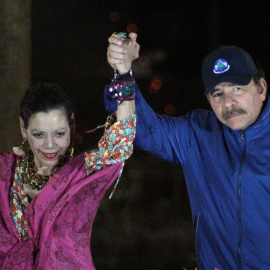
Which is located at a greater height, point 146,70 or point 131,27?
point 131,27

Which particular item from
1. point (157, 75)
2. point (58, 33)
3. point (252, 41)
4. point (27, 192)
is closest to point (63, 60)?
point (58, 33)

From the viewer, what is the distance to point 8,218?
299 centimetres

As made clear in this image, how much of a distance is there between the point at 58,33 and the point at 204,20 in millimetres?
2747

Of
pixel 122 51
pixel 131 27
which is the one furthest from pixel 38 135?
pixel 131 27

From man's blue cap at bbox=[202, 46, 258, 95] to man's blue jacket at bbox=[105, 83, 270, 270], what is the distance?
0.20 meters

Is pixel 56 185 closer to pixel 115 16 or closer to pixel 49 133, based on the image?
pixel 49 133

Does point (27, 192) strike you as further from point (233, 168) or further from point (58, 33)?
point (58, 33)

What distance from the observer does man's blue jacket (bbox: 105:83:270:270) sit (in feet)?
9.35

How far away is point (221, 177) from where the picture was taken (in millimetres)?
2943

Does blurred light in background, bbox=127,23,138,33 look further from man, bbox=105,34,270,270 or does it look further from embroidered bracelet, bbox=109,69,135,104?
embroidered bracelet, bbox=109,69,135,104

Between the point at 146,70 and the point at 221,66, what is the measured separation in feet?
16.4

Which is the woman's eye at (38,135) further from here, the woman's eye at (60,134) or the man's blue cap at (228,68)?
the man's blue cap at (228,68)

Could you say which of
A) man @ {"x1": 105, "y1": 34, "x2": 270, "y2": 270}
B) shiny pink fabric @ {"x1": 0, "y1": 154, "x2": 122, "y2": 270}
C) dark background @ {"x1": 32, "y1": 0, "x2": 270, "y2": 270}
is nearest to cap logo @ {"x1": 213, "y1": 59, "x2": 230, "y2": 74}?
man @ {"x1": 105, "y1": 34, "x2": 270, "y2": 270}

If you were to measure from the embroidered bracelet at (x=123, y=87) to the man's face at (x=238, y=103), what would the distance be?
19.7 inches
